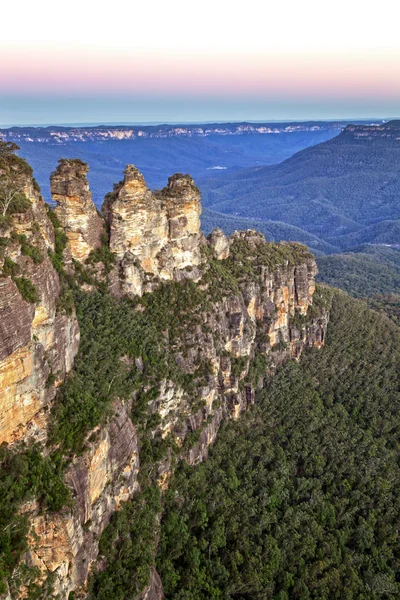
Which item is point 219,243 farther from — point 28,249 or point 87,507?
point 87,507

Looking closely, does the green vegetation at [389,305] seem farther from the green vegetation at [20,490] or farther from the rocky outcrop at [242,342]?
the green vegetation at [20,490]

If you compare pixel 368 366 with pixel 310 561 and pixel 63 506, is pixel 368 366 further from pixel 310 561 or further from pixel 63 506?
pixel 63 506

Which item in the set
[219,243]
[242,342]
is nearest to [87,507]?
[242,342]

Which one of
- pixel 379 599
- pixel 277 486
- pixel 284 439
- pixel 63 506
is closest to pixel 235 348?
→ pixel 284 439

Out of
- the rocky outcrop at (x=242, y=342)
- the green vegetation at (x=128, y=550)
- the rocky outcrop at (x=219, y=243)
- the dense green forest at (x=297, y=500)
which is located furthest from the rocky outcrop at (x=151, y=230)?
the green vegetation at (x=128, y=550)

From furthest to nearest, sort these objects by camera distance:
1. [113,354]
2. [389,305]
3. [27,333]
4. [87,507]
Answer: [389,305] < [113,354] < [87,507] < [27,333]

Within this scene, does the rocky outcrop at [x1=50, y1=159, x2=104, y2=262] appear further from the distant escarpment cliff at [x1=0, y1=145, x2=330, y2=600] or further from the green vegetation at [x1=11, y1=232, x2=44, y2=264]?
the green vegetation at [x1=11, y1=232, x2=44, y2=264]
